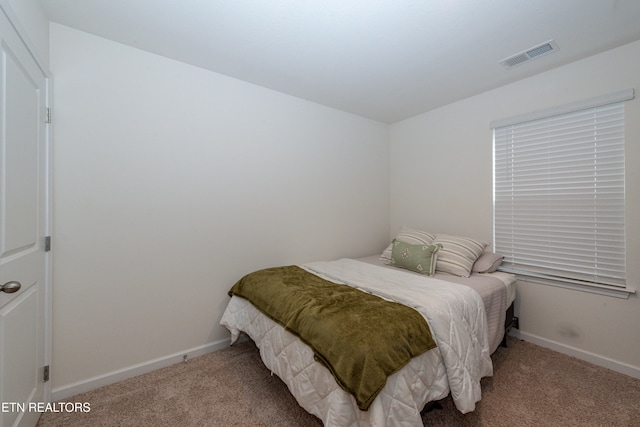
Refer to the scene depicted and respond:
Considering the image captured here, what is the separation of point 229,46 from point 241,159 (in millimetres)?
905

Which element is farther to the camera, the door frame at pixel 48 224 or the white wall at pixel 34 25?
the door frame at pixel 48 224

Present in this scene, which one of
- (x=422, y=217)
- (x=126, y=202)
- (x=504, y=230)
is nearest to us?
(x=126, y=202)

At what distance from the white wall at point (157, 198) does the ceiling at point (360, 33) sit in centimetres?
23

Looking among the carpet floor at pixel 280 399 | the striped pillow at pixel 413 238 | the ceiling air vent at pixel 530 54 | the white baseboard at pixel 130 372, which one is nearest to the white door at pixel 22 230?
the white baseboard at pixel 130 372

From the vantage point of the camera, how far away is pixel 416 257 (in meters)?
2.42

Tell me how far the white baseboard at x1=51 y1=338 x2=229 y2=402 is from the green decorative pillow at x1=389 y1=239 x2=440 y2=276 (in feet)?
5.92

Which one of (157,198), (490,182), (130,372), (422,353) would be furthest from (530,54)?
(130,372)

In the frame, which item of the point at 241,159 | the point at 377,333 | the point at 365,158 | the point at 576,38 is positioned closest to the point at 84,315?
the point at 241,159

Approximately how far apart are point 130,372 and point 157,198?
132cm

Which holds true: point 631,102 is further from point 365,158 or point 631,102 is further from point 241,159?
point 241,159

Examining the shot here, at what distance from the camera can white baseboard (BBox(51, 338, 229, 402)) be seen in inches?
67.2

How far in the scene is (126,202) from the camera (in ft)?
6.27

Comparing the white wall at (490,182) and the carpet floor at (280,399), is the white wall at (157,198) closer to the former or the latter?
the carpet floor at (280,399)

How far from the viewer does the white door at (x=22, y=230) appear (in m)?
1.13
